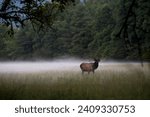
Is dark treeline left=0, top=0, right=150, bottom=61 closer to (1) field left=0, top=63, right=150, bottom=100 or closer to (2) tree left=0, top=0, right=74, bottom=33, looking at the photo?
(2) tree left=0, top=0, right=74, bottom=33

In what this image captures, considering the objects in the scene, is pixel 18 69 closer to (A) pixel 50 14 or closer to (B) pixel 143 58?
(A) pixel 50 14

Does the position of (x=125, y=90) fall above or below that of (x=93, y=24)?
below

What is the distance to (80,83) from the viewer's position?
9.21 meters

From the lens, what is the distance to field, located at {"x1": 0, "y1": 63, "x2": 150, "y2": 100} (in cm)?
899

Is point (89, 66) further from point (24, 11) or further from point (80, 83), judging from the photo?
point (24, 11)

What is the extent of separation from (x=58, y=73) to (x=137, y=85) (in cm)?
141

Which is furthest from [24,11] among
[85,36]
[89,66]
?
[89,66]

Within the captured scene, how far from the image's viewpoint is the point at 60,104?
8.59m

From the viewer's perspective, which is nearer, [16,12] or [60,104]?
[60,104]

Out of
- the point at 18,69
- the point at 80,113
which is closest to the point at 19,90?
the point at 18,69

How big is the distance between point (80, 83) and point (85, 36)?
2.78ft

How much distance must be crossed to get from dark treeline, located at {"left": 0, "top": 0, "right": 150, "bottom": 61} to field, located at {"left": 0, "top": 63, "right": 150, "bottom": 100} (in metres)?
0.25

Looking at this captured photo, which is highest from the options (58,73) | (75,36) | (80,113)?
(75,36)

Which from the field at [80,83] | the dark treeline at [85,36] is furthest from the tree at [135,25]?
the field at [80,83]
